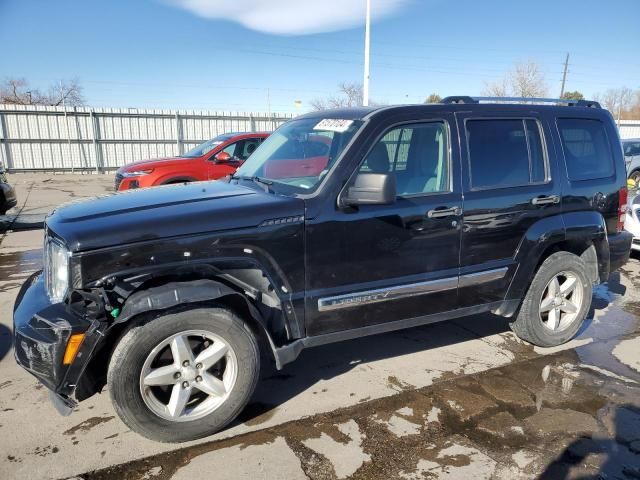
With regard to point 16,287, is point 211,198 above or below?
above

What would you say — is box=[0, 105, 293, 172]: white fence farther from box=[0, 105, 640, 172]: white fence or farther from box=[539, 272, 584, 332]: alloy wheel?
box=[539, 272, 584, 332]: alloy wheel

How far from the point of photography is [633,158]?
15.0 metres

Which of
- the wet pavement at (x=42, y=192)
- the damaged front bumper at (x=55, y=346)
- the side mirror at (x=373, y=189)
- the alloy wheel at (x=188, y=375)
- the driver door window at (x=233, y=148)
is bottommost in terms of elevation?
the wet pavement at (x=42, y=192)

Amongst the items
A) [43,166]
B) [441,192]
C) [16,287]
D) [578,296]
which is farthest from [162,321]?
[43,166]

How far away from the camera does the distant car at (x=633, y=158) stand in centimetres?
1497

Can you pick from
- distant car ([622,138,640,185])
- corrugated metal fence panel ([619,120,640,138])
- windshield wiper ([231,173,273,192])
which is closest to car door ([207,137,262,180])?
windshield wiper ([231,173,273,192])

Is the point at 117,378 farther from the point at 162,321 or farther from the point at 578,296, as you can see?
the point at 578,296

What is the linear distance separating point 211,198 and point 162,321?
2.91 feet

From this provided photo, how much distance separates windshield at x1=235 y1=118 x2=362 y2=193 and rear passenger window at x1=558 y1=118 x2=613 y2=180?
2014 mm

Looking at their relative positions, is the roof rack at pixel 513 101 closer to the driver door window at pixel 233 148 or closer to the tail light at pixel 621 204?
the tail light at pixel 621 204

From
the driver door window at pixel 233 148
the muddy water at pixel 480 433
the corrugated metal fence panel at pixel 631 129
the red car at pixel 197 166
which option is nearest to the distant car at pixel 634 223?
the muddy water at pixel 480 433

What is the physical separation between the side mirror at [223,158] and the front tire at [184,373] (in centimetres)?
704

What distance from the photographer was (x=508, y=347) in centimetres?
430

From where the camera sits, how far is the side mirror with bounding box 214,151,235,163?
9.47 m
